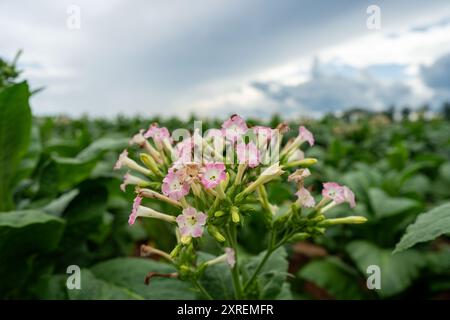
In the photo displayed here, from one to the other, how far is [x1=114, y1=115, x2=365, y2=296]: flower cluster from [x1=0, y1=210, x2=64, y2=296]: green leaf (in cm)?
56

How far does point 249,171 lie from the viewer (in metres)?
1.46

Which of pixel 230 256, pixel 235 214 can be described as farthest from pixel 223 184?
pixel 230 256

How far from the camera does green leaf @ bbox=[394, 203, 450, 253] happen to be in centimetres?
131

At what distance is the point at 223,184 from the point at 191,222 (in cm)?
18

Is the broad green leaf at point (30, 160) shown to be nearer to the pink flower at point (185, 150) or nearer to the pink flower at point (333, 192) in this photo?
the pink flower at point (185, 150)

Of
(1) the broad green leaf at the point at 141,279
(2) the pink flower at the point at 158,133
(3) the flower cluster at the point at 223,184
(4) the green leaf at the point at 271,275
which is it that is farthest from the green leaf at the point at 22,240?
(4) the green leaf at the point at 271,275

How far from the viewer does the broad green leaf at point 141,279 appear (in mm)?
1966

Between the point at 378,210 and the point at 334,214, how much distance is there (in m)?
0.41

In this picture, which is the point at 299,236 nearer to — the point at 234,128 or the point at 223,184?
the point at 223,184

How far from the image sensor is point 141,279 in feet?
6.92

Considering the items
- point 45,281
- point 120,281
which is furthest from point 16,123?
point 120,281

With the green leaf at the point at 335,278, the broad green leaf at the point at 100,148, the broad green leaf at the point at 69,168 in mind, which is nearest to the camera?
the broad green leaf at the point at 69,168

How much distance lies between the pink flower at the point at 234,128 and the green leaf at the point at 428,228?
24.4 inches

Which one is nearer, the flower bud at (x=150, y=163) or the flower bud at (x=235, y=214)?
the flower bud at (x=235, y=214)
